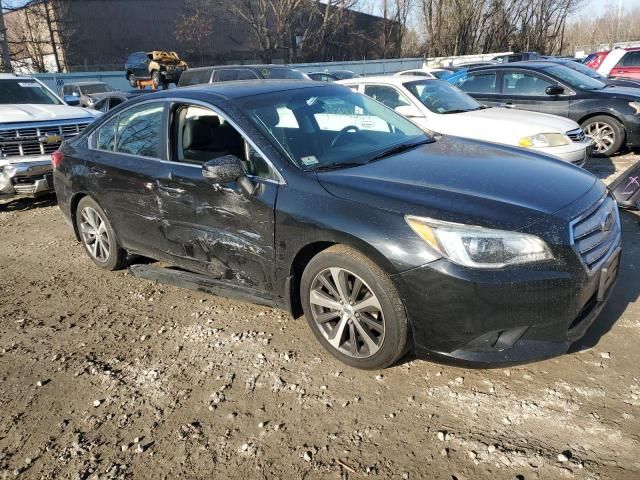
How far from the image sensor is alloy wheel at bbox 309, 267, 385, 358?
9.66ft

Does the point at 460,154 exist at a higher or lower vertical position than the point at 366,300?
higher

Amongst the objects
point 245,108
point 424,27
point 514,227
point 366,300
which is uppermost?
point 424,27

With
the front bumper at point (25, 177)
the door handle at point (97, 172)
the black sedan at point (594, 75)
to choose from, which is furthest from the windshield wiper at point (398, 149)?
the black sedan at point (594, 75)

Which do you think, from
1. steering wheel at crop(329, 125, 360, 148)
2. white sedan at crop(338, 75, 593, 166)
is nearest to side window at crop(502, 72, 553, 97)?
white sedan at crop(338, 75, 593, 166)

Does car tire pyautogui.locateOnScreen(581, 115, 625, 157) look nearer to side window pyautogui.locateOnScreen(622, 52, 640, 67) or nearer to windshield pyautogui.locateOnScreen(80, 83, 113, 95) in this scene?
side window pyautogui.locateOnScreen(622, 52, 640, 67)

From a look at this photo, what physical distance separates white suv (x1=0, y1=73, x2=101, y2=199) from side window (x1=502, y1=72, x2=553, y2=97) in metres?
7.13

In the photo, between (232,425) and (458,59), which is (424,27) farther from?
(232,425)

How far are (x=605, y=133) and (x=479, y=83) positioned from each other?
2.36 metres

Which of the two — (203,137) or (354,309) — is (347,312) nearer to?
(354,309)

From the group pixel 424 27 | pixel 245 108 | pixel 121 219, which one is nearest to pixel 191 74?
pixel 121 219

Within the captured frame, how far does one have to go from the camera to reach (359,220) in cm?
284

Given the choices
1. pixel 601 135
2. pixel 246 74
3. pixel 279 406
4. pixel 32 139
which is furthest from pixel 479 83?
pixel 279 406

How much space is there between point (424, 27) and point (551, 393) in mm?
45316

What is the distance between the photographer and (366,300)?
2934mm
